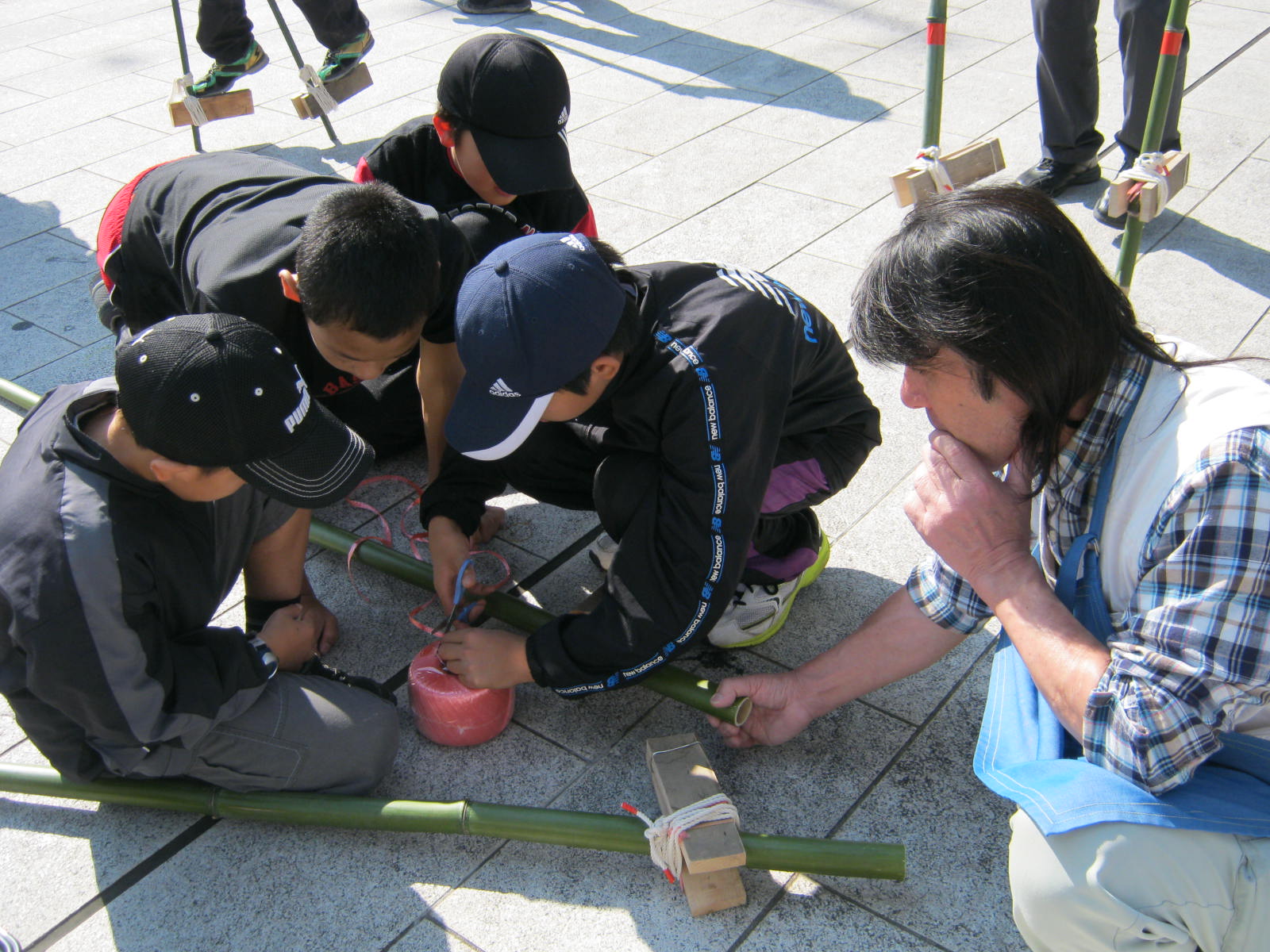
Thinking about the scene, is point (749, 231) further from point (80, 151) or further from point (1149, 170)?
point (80, 151)

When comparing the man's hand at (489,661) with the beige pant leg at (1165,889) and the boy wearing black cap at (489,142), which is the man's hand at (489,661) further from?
the boy wearing black cap at (489,142)

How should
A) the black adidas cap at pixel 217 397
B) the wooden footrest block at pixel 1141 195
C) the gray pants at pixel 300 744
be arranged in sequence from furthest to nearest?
1. the wooden footrest block at pixel 1141 195
2. the gray pants at pixel 300 744
3. the black adidas cap at pixel 217 397

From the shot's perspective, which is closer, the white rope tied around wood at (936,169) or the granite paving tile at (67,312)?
the white rope tied around wood at (936,169)

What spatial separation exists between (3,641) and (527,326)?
114 cm

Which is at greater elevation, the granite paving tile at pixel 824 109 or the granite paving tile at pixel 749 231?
the granite paving tile at pixel 749 231

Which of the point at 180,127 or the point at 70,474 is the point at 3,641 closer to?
the point at 70,474

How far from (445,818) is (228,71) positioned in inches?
205

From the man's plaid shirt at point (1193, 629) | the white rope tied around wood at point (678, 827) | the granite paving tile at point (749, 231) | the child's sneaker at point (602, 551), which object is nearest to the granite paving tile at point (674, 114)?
the granite paving tile at point (749, 231)

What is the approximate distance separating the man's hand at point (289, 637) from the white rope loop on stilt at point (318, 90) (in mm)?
3989

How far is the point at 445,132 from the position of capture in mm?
3281

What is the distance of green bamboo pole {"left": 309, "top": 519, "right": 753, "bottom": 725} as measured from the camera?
7.50 feet

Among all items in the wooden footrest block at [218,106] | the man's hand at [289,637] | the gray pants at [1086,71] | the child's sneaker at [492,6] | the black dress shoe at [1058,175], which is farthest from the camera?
the child's sneaker at [492,6]

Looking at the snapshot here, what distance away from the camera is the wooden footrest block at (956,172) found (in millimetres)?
3529

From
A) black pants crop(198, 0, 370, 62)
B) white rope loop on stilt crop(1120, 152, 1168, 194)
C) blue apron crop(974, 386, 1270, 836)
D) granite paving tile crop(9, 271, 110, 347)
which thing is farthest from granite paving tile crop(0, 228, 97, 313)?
blue apron crop(974, 386, 1270, 836)
